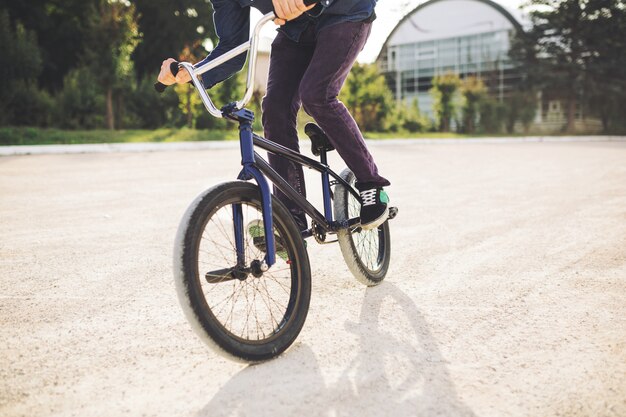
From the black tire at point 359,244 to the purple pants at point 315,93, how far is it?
18cm

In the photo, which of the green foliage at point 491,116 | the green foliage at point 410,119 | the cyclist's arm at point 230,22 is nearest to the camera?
the cyclist's arm at point 230,22

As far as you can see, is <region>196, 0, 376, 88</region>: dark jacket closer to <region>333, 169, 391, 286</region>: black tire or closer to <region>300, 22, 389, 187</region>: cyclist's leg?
<region>300, 22, 389, 187</region>: cyclist's leg

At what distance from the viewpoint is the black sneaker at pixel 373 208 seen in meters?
2.99

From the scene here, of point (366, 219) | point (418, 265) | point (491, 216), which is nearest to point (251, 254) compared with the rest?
point (366, 219)

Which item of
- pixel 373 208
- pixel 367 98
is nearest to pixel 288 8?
pixel 373 208

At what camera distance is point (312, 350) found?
2.25 metres

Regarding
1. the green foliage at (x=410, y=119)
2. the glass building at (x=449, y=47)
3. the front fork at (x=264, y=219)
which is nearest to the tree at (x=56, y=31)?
the green foliage at (x=410, y=119)

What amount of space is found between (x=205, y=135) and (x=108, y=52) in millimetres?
4832

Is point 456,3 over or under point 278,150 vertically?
over

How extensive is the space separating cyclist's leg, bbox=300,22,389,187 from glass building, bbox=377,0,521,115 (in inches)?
1599

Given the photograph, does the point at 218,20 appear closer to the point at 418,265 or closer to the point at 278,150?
the point at 278,150

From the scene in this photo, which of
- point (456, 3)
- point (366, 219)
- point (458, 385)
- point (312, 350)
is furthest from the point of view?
point (456, 3)

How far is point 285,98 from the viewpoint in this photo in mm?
2877

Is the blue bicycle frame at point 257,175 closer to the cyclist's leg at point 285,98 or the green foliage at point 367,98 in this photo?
the cyclist's leg at point 285,98
